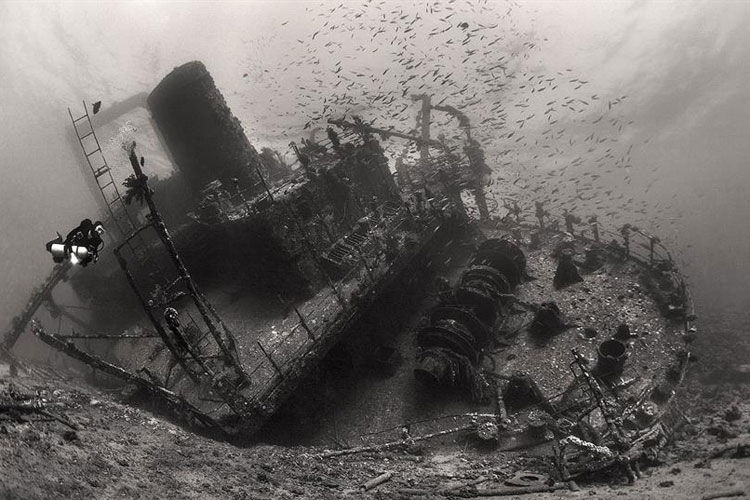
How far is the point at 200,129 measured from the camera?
15344mm

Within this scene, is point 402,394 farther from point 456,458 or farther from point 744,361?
point 744,361

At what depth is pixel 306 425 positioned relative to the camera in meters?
10.8

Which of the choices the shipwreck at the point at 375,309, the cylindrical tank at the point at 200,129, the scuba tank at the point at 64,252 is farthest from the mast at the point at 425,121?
the scuba tank at the point at 64,252

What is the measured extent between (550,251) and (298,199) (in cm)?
1065

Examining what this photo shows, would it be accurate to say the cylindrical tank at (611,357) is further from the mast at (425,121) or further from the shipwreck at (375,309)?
the mast at (425,121)

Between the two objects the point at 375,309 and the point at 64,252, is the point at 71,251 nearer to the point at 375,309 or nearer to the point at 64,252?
the point at 64,252

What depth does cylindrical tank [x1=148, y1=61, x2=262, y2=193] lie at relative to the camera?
14938 millimetres

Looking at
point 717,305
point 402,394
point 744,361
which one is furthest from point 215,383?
point 717,305

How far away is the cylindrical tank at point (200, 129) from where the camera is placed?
49.0 ft

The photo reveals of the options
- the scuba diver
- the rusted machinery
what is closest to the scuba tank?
the scuba diver

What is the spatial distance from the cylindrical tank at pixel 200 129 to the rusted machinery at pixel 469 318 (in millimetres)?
9054

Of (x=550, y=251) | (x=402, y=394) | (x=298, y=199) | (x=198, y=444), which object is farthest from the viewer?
(x=550, y=251)

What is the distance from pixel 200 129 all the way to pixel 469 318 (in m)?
11.9

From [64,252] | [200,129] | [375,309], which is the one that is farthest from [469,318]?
[200,129]
